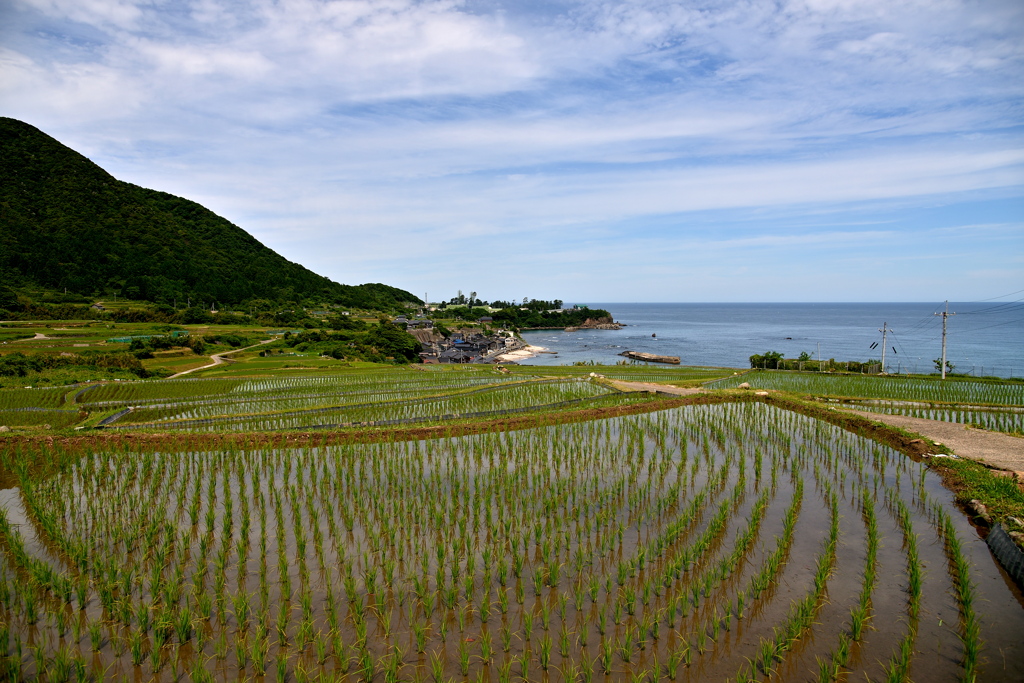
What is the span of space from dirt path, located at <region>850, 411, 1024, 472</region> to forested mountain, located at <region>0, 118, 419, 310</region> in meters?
Answer: 62.7

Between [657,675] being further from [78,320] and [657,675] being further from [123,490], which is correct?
[78,320]

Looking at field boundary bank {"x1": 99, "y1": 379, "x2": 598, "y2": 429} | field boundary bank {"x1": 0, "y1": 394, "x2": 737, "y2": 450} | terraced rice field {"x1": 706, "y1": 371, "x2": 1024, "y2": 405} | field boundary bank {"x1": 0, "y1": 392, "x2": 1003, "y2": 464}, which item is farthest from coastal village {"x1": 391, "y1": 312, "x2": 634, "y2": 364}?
field boundary bank {"x1": 0, "y1": 394, "x2": 737, "y2": 450}

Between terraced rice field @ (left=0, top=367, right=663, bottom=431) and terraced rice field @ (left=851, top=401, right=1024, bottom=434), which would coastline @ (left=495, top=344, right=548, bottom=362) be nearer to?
Answer: terraced rice field @ (left=0, top=367, right=663, bottom=431)

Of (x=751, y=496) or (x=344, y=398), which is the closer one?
(x=751, y=496)

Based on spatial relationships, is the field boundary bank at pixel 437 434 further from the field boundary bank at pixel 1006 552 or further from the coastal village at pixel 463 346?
the coastal village at pixel 463 346

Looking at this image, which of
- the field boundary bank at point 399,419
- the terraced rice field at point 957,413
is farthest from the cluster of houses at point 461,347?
the terraced rice field at point 957,413

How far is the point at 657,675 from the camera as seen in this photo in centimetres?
471

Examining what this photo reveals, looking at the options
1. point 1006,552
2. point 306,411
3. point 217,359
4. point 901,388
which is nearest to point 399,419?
point 306,411

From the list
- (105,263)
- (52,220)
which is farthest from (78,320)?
(52,220)

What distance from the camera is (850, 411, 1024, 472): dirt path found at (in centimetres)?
1123

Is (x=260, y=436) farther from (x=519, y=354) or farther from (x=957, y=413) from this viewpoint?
(x=519, y=354)

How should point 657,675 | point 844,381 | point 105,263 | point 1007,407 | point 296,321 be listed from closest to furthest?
point 657,675
point 1007,407
point 844,381
point 296,321
point 105,263

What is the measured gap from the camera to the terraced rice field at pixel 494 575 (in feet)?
16.8

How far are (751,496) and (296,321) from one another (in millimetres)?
52166
